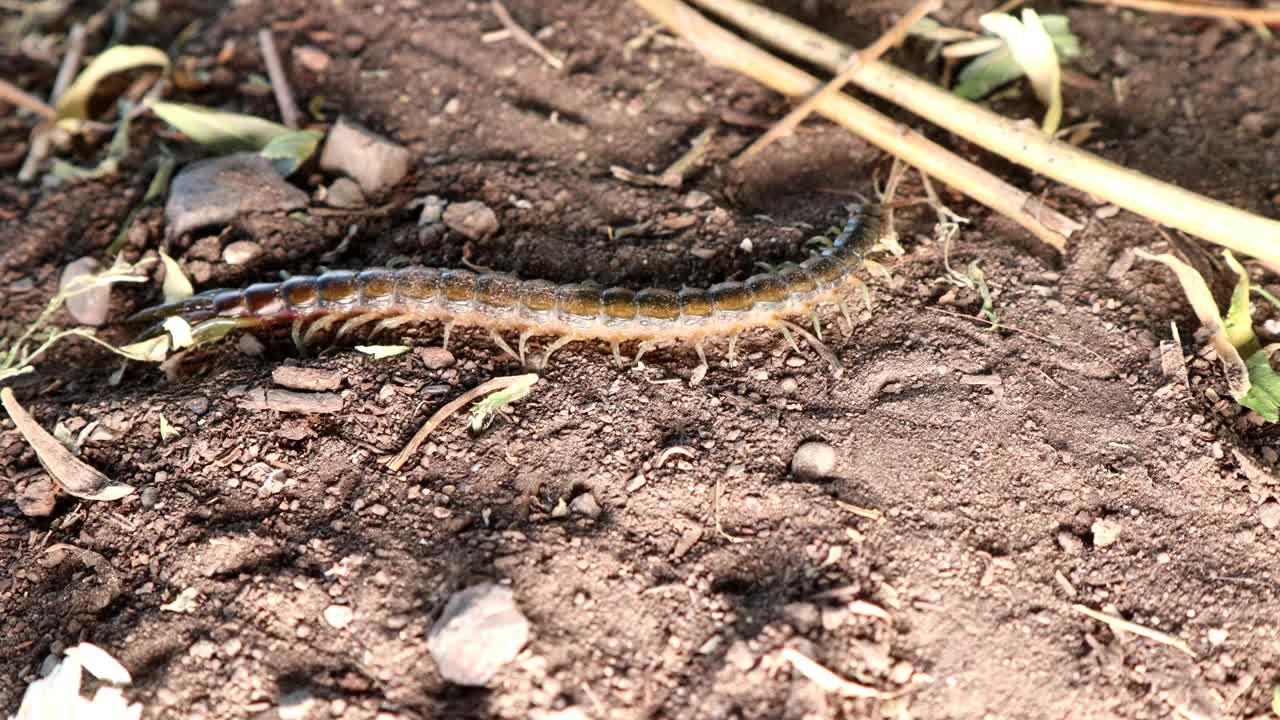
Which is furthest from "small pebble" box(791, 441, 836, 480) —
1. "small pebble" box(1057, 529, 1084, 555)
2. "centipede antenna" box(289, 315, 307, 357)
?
"centipede antenna" box(289, 315, 307, 357)

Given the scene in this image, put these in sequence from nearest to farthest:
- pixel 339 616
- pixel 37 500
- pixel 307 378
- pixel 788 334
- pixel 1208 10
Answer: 1. pixel 339 616
2. pixel 37 500
3. pixel 307 378
4. pixel 788 334
5. pixel 1208 10

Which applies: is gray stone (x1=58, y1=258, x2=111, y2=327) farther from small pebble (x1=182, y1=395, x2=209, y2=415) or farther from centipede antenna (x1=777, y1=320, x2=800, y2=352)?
centipede antenna (x1=777, y1=320, x2=800, y2=352)

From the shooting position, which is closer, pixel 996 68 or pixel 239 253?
pixel 239 253

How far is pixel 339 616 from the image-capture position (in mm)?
4137

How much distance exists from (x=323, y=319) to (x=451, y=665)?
237 centimetres

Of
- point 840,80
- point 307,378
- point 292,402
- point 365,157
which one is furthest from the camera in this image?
point 365,157

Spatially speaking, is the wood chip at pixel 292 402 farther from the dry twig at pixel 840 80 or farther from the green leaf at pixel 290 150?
the dry twig at pixel 840 80

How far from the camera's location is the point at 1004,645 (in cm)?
410

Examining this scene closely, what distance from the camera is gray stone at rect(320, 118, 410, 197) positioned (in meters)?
6.14

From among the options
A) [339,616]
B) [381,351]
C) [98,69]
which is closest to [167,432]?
[381,351]

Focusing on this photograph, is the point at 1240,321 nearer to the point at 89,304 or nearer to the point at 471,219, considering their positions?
the point at 471,219

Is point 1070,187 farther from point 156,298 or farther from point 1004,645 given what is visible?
point 156,298

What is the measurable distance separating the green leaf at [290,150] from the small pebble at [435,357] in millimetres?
1835

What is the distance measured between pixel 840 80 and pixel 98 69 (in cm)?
507
